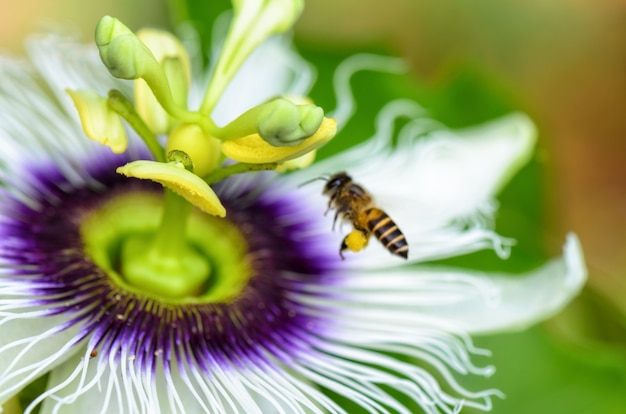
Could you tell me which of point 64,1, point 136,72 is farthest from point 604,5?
point 136,72

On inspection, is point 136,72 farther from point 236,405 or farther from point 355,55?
point 355,55

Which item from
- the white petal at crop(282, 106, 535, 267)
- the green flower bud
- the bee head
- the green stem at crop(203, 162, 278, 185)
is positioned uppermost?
the white petal at crop(282, 106, 535, 267)

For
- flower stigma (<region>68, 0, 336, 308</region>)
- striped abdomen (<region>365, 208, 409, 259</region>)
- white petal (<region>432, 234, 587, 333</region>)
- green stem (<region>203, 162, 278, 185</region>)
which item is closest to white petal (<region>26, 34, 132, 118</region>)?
flower stigma (<region>68, 0, 336, 308</region>)

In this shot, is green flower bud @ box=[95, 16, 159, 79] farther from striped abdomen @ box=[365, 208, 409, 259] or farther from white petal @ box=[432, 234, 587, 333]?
white petal @ box=[432, 234, 587, 333]

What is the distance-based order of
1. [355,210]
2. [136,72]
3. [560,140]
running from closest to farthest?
[136,72] < [355,210] < [560,140]

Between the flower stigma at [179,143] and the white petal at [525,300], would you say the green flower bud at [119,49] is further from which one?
the white petal at [525,300]

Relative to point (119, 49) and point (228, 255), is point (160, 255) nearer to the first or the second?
point (228, 255)

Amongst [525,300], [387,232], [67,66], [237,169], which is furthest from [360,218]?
[67,66]
